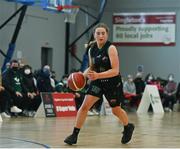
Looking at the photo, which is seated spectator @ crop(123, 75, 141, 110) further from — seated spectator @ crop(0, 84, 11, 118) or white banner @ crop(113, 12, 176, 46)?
seated spectator @ crop(0, 84, 11, 118)

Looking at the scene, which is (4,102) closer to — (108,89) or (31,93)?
(31,93)

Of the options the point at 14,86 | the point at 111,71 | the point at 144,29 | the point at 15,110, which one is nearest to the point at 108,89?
the point at 111,71

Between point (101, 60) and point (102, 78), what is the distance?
287 millimetres

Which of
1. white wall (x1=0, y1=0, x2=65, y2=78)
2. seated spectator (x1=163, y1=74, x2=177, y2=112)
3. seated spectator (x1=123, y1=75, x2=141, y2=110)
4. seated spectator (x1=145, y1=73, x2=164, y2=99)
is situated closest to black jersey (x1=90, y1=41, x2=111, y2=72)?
white wall (x1=0, y1=0, x2=65, y2=78)

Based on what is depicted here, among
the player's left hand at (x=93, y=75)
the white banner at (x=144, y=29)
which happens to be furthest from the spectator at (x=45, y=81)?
the white banner at (x=144, y=29)

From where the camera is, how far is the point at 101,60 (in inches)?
316

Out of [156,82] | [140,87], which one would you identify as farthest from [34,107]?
[156,82]

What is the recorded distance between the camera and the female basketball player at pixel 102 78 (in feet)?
26.0

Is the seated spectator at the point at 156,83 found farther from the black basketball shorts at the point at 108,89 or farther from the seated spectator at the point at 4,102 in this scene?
the black basketball shorts at the point at 108,89

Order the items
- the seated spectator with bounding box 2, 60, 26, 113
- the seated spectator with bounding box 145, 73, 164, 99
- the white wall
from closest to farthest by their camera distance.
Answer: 1. the seated spectator with bounding box 2, 60, 26, 113
2. the white wall
3. the seated spectator with bounding box 145, 73, 164, 99

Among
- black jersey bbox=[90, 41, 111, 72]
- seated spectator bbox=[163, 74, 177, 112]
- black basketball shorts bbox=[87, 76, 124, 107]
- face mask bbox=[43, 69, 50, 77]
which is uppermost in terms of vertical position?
black jersey bbox=[90, 41, 111, 72]

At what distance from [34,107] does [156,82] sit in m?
9.41

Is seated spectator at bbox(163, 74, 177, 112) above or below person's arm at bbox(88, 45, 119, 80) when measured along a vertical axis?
below

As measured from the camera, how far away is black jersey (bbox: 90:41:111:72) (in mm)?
8008
